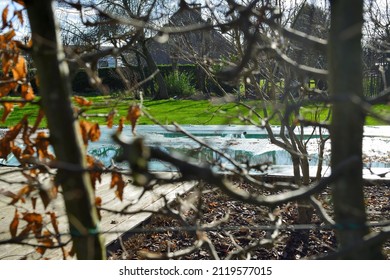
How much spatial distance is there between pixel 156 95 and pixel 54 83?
18.1 m

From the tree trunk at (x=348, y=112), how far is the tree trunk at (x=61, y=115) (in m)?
0.88

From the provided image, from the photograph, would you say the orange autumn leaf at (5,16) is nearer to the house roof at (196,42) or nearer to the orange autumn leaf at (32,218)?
the orange autumn leaf at (32,218)

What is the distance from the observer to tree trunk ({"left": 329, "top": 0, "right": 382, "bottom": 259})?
1.12 m

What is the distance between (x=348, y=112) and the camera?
1.12 m

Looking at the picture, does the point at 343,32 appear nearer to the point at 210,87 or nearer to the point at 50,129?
the point at 50,129

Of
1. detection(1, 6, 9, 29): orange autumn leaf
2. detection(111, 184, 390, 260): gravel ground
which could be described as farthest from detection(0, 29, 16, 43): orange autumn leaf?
detection(111, 184, 390, 260): gravel ground

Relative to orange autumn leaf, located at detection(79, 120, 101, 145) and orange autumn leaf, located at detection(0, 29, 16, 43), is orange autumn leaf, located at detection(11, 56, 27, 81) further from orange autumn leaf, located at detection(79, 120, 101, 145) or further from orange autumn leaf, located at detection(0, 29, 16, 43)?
orange autumn leaf, located at detection(79, 120, 101, 145)

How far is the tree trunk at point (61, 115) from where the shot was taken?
5.52 feet

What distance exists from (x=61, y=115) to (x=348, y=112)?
3.23 feet

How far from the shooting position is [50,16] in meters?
1.73

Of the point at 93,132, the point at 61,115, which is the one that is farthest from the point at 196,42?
the point at 61,115

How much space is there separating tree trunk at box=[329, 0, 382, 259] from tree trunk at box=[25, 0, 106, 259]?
882 mm


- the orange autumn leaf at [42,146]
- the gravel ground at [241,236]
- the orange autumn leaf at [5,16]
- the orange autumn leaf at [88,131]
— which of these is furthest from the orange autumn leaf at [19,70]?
the gravel ground at [241,236]

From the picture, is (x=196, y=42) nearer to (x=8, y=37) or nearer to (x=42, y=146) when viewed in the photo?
(x=8, y=37)
